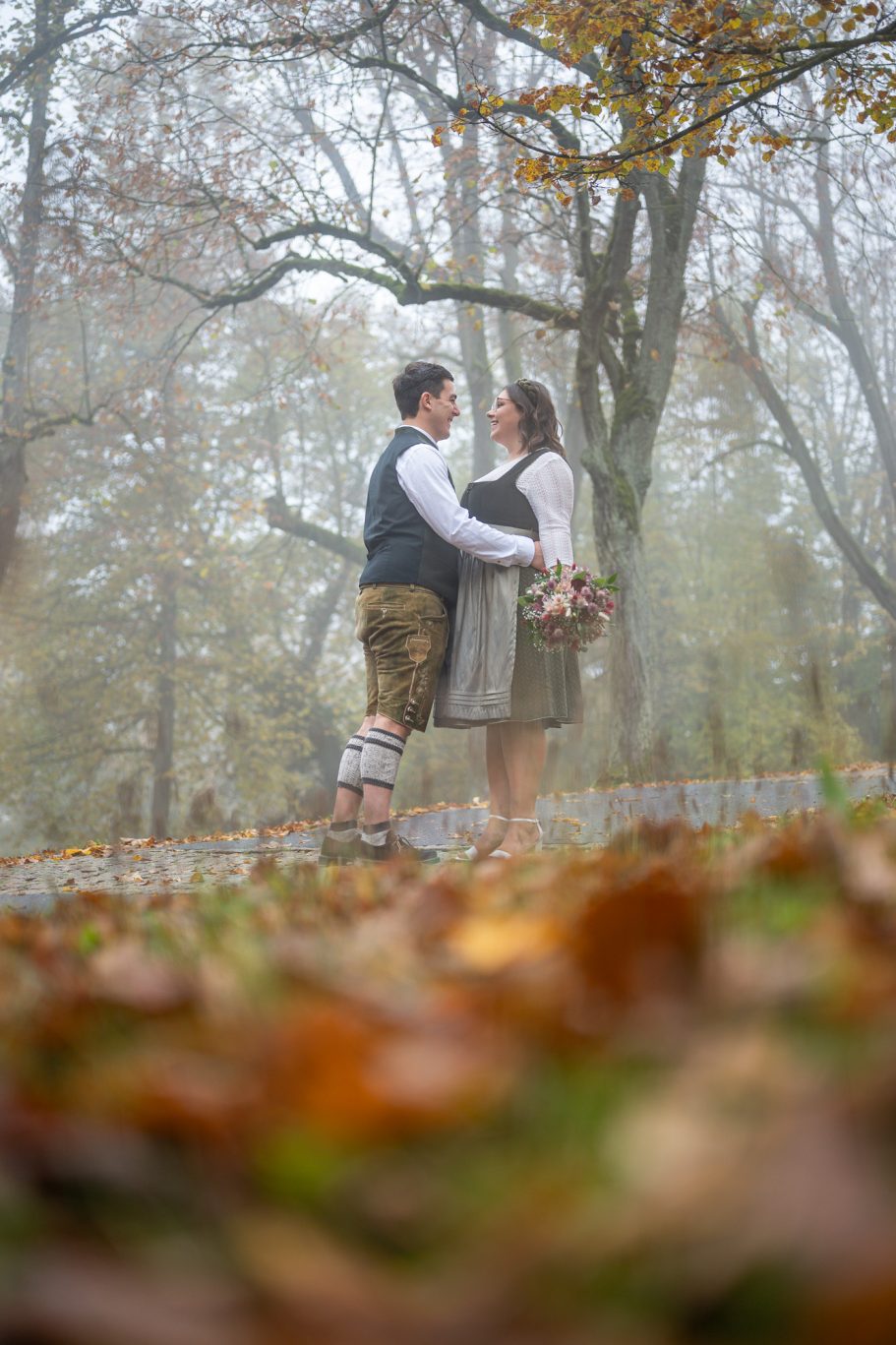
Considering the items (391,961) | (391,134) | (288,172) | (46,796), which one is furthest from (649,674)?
(46,796)

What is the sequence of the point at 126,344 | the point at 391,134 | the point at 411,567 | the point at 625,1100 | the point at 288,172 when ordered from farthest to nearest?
the point at 126,344
the point at 288,172
the point at 391,134
the point at 411,567
the point at 625,1100

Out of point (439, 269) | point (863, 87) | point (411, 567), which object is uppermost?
point (439, 269)

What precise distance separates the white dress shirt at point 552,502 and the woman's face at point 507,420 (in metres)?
0.29

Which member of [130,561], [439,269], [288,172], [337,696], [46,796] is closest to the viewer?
[288,172]

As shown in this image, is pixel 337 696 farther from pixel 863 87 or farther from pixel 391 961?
pixel 391 961

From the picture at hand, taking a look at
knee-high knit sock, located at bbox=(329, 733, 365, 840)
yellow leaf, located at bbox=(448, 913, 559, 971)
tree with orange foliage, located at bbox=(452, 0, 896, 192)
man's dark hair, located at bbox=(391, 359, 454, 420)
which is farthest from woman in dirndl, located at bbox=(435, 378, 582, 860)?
yellow leaf, located at bbox=(448, 913, 559, 971)

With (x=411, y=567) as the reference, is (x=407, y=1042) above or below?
below

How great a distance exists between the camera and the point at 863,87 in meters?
7.45

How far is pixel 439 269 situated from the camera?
16594 mm

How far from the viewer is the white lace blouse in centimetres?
598

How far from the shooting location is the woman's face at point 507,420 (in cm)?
618

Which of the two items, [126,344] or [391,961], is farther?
[126,344]

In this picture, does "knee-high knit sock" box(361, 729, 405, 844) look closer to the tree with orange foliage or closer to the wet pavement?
the wet pavement

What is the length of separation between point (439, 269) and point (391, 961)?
16167 millimetres
